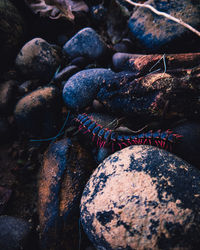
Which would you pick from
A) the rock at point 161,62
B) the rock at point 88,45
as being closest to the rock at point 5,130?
the rock at point 88,45

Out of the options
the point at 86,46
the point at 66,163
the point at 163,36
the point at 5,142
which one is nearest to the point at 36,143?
the point at 5,142

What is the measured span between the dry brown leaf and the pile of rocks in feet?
0.58

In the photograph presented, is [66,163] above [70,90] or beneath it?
beneath

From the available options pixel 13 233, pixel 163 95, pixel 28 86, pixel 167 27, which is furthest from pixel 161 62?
pixel 13 233

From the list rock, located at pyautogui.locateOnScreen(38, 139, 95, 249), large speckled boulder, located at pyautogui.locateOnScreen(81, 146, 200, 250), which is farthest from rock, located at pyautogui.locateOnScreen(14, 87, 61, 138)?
large speckled boulder, located at pyautogui.locateOnScreen(81, 146, 200, 250)

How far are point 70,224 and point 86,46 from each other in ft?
10.2

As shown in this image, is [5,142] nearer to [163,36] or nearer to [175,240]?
[175,240]

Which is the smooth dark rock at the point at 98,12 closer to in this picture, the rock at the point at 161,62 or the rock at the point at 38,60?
the rock at the point at 38,60

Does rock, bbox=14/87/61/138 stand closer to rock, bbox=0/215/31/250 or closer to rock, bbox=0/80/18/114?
rock, bbox=0/80/18/114

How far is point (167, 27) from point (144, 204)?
2.74 m

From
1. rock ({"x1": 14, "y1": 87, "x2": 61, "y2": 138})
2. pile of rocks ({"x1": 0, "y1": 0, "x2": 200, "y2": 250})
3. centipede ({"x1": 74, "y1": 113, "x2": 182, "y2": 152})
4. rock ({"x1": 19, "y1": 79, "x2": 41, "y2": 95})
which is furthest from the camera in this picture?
rock ({"x1": 19, "y1": 79, "x2": 41, "y2": 95})

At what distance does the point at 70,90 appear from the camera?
2.72m

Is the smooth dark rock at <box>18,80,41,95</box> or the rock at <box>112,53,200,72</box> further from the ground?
the smooth dark rock at <box>18,80,41,95</box>

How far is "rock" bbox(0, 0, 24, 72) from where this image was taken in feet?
9.95
